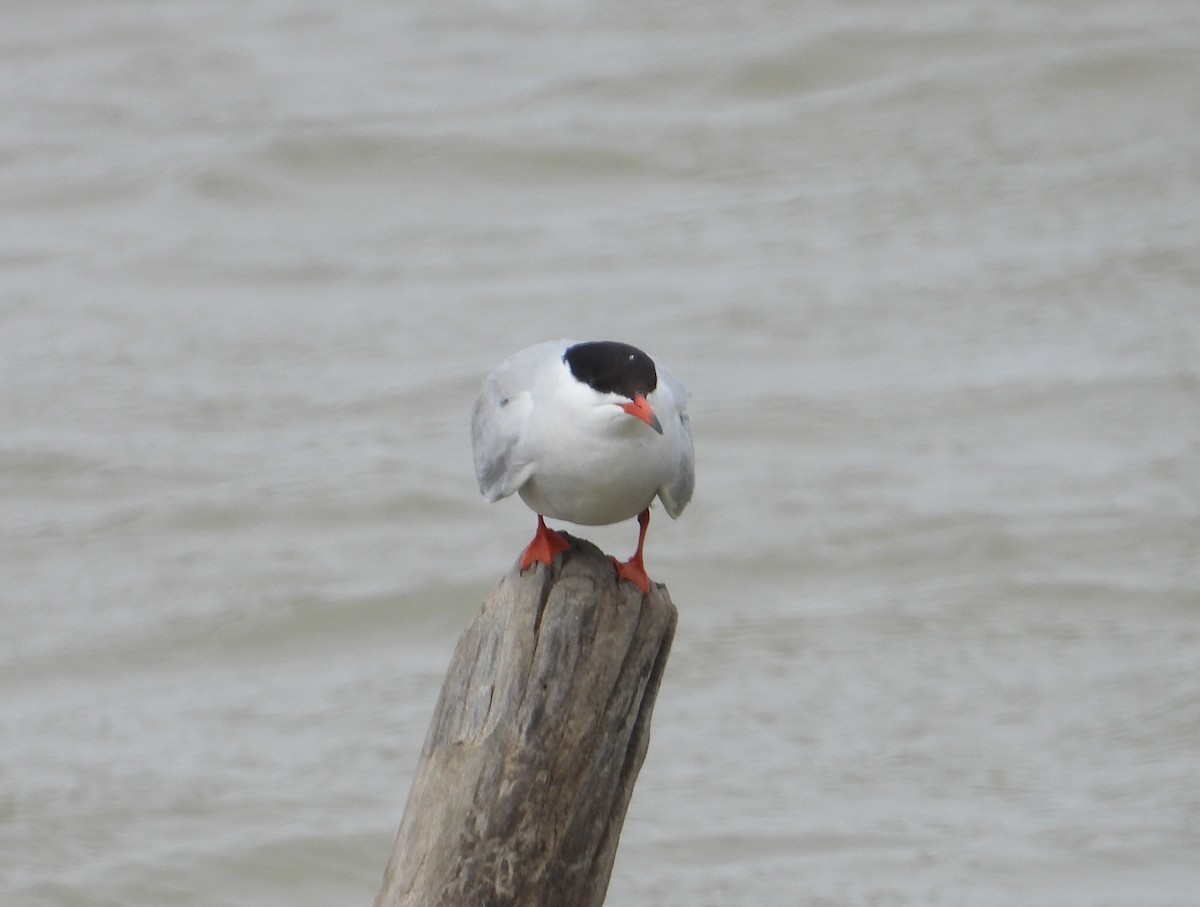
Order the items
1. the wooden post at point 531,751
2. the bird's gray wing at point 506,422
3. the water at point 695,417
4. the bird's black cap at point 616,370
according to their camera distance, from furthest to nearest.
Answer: the water at point 695,417 → the bird's gray wing at point 506,422 → the bird's black cap at point 616,370 → the wooden post at point 531,751

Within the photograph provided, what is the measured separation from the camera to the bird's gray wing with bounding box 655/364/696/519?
4312 millimetres

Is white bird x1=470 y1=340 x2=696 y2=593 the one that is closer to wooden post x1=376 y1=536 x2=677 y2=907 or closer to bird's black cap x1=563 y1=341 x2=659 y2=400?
bird's black cap x1=563 y1=341 x2=659 y2=400

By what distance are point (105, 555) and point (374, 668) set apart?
6.96 ft

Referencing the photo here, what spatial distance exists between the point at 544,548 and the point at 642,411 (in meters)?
0.36

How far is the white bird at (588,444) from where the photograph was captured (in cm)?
409

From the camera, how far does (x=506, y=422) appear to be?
436 centimetres

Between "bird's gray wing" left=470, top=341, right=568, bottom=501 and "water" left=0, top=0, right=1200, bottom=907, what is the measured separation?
13.9ft

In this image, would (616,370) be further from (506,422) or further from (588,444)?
(506,422)

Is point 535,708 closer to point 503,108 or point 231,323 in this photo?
point 231,323

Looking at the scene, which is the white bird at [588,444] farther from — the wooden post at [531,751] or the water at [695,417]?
the water at [695,417]

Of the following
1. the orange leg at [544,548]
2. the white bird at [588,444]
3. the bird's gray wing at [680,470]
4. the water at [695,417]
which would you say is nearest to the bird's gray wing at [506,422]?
the white bird at [588,444]

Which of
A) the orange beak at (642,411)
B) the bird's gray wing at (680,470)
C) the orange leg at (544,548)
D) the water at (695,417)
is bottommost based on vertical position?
the orange leg at (544,548)

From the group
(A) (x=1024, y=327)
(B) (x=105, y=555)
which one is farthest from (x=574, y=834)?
(A) (x=1024, y=327)

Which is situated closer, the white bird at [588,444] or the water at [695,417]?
the white bird at [588,444]
